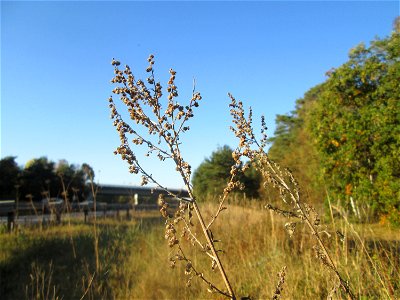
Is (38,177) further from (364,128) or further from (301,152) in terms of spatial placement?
(364,128)

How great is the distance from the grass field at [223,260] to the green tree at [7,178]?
2299 centimetres

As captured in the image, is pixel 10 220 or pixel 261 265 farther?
pixel 10 220

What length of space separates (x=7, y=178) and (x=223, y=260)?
29.2m

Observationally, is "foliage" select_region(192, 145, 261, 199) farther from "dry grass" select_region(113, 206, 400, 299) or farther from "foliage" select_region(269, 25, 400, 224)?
"foliage" select_region(269, 25, 400, 224)

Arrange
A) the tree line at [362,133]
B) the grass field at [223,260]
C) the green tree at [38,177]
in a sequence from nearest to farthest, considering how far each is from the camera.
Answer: the grass field at [223,260] < the tree line at [362,133] < the green tree at [38,177]

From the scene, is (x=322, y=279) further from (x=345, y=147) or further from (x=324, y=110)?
(x=324, y=110)

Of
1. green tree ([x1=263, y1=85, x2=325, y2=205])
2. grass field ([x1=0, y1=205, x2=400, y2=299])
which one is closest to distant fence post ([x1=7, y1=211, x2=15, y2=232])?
grass field ([x1=0, y1=205, x2=400, y2=299])

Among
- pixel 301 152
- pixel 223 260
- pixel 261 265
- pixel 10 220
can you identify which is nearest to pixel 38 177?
pixel 301 152

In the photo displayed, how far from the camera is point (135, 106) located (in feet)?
4.99

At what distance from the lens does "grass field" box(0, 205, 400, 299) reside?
3.72m

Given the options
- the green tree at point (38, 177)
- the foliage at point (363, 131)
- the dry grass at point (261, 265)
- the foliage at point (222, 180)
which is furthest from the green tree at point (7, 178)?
the dry grass at point (261, 265)

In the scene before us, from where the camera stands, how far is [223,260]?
5.20 m

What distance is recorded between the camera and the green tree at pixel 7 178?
95.3 feet

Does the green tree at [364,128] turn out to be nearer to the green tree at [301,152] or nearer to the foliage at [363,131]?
the foliage at [363,131]
